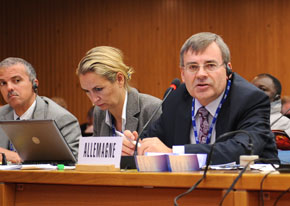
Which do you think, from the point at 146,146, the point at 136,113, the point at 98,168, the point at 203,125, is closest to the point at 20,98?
the point at 136,113

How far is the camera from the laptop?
249 cm

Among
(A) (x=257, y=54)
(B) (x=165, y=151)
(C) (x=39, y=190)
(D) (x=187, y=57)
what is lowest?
(C) (x=39, y=190)

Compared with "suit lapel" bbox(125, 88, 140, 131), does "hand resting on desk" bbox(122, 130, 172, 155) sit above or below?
below

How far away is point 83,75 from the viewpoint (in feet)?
10.7

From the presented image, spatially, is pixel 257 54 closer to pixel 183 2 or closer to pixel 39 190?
pixel 183 2

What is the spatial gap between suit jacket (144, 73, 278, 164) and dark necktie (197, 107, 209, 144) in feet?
0.21

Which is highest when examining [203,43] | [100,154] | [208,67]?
[203,43]

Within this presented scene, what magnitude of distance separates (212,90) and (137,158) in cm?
81

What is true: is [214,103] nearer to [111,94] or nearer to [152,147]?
[152,147]

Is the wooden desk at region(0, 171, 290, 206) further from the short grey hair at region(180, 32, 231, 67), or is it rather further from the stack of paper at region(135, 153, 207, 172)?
the short grey hair at region(180, 32, 231, 67)

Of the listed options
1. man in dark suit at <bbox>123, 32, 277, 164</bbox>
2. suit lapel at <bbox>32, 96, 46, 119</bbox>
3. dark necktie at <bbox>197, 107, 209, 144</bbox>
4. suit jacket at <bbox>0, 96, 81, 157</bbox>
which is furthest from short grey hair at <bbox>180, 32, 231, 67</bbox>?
suit lapel at <bbox>32, 96, 46, 119</bbox>

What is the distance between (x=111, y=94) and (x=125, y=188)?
5.05 ft

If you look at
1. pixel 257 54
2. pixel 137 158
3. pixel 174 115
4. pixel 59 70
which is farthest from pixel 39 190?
pixel 59 70

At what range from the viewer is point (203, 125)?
2594 millimetres
